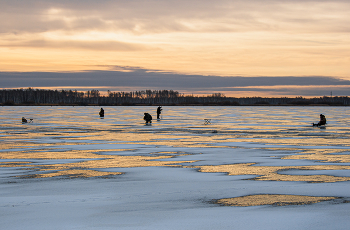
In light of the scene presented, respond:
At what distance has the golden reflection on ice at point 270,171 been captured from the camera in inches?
357

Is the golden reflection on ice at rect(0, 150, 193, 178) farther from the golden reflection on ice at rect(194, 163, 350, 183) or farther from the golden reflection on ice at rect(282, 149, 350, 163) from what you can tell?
the golden reflection on ice at rect(282, 149, 350, 163)

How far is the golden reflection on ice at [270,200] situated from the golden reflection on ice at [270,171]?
5.54 ft

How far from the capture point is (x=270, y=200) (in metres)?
7.07

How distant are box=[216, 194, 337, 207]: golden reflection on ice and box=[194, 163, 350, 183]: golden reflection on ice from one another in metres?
1.69

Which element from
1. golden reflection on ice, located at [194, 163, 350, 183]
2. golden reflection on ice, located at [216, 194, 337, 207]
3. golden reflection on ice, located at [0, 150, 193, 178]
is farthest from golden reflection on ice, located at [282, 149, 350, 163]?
golden reflection on ice, located at [216, 194, 337, 207]

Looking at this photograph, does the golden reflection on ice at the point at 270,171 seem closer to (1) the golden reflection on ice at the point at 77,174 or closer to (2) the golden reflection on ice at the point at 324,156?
(2) the golden reflection on ice at the point at 324,156

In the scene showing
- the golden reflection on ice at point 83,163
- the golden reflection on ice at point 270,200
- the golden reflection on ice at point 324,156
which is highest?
the golden reflection on ice at point 270,200

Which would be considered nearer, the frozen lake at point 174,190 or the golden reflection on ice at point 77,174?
the frozen lake at point 174,190

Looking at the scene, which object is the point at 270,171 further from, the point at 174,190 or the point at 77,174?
the point at 77,174

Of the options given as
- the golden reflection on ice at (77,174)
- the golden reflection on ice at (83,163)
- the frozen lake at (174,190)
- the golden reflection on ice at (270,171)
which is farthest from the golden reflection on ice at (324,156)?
the golden reflection on ice at (77,174)

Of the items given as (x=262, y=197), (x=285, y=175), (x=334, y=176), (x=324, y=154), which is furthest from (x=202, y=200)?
(x=324, y=154)

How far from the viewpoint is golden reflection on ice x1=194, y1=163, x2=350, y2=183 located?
9062 millimetres

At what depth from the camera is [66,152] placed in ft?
46.4

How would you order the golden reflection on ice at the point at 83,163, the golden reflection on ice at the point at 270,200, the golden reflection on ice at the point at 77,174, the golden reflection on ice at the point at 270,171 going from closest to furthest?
the golden reflection on ice at the point at 270,200
the golden reflection on ice at the point at 270,171
the golden reflection on ice at the point at 77,174
the golden reflection on ice at the point at 83,163
